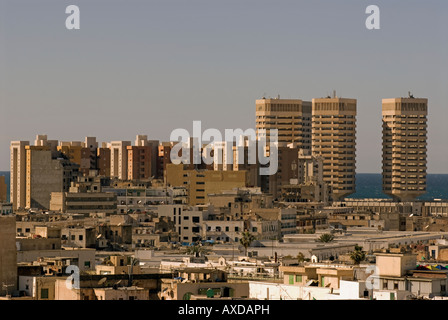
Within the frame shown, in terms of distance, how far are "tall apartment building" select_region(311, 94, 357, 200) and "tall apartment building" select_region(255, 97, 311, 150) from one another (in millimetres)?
3937

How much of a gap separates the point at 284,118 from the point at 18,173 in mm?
51641

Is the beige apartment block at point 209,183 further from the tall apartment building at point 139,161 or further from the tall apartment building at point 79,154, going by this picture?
the tall apartment building at point 139,161

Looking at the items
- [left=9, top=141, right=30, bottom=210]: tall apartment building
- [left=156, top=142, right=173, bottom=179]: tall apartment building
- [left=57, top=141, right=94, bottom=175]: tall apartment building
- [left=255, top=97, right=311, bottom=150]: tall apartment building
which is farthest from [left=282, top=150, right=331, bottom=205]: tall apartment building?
[left=255, top=97, right=311, bottom=150]: tall apartment building

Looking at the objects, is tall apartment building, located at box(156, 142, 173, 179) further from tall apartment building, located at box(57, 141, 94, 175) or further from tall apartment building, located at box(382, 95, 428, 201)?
tall apartment building, located at box(382, 95, 428, 201)

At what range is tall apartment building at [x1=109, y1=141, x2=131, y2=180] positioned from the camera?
13688 centimetres

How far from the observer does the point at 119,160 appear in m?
137

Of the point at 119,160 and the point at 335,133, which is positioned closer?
the point at 119,160

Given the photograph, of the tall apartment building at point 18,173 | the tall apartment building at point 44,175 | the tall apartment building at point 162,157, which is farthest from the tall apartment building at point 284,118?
the tall apartment building at point 18,173

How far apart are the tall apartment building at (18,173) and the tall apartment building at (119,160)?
2263 centimetres

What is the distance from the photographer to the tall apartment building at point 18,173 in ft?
360

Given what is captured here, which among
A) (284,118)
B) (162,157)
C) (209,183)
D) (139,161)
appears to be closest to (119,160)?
(139,161)

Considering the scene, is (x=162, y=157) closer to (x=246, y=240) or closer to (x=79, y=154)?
(x=79, y=154)
